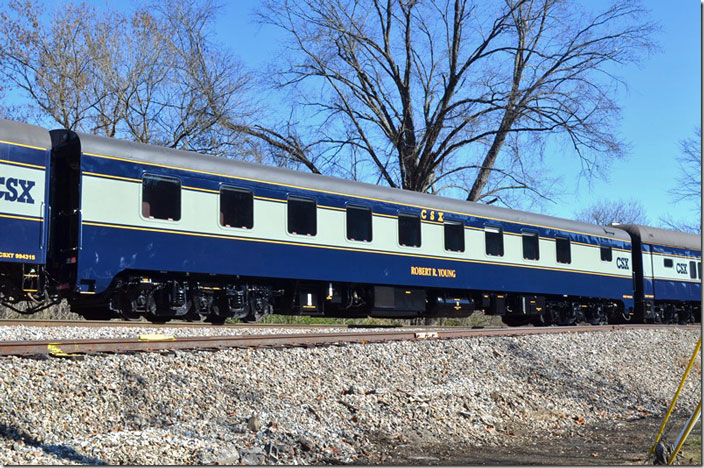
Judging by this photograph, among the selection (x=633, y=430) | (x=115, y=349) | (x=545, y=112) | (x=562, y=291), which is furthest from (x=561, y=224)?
(x=115, y=349)

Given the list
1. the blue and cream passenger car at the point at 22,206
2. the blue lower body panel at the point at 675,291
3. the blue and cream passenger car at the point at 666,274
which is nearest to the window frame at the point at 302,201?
the blue and cream passenger car at the point at 22,206

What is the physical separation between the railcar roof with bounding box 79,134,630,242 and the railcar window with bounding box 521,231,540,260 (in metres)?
0.34

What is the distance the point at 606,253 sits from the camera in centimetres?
2200

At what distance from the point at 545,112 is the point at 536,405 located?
18.6 meters

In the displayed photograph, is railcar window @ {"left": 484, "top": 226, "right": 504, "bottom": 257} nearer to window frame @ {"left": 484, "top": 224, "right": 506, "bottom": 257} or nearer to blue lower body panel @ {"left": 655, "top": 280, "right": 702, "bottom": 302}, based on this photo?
window frame @ {"left": 484, "top": 224, "right": 506, "bottom": 257}

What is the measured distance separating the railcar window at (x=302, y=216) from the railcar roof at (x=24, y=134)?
4.55 metres

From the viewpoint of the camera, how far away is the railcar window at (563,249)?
20203 mm

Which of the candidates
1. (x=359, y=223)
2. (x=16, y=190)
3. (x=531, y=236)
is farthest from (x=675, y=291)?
(x=16, y=190)

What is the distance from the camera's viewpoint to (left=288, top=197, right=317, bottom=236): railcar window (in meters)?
14.3

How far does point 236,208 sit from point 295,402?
6.06m

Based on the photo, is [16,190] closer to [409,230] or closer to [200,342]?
[200,342]

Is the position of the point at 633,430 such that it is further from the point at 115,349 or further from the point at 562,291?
the point at 562,291

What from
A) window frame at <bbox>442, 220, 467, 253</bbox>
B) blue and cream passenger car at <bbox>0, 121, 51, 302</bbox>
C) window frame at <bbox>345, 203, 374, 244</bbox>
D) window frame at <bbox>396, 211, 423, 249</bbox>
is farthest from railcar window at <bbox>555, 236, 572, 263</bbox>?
blue and cream passenger car at <bbox>0, 121, 51, 302</bbox>

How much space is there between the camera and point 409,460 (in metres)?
7.21
